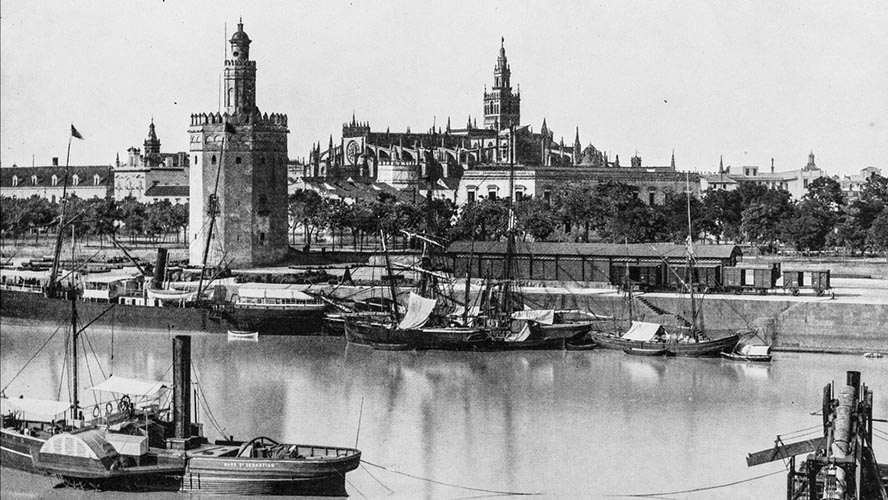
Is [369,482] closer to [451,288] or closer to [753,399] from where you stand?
[753,399]

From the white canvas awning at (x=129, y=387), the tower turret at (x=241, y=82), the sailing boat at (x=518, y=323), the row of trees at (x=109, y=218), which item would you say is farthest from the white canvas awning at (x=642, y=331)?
the row of trees at (x=109, y=218)

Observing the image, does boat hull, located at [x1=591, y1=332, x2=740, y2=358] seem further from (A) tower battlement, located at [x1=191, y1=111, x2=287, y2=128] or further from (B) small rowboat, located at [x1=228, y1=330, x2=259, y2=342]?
(A) tower battlement, located at [x1=191, y1=111, x2=287, y2=128]

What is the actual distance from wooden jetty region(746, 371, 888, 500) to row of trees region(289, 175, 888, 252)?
43749mm

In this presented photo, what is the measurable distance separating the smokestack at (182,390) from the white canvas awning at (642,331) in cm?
2141

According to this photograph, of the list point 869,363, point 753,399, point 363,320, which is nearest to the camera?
point 753,399

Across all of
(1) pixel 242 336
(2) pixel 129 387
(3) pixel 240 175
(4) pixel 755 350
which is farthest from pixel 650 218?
(2) pixel 129 387

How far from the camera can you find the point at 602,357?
43.7m

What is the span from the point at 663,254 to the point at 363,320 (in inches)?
512

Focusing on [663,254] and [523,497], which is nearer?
[523,497]

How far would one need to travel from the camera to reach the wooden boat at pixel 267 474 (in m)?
24.7

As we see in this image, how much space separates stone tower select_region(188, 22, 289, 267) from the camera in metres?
64.9

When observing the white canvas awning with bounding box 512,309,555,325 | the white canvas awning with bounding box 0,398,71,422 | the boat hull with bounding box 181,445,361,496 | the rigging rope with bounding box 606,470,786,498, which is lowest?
the rigging rope with bounding box 606,470,786,498

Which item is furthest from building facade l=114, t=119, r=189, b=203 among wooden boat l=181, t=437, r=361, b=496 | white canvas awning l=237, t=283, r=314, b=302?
wooden boat l=181, t=437, r=361, b=496

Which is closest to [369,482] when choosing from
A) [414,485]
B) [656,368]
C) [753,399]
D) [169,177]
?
[414,485]
